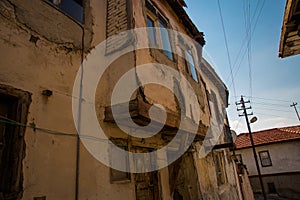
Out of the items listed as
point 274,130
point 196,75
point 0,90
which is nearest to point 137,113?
point 0,90

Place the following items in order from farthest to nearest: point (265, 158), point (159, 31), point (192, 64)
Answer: point (265, 158)
point (192, 64)
point (159, 31)

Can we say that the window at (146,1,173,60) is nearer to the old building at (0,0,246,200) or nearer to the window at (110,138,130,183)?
the old building at (0,0,246,200)

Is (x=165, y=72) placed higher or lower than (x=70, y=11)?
lower

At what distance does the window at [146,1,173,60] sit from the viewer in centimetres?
570

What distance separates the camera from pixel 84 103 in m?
3.59

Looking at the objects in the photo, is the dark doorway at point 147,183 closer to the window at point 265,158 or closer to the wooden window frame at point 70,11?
the wooden window frame at point 70,11

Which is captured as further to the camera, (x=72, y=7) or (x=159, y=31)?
(x=159, y=31)

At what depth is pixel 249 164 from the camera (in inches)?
945

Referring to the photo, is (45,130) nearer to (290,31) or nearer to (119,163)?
(119,163)

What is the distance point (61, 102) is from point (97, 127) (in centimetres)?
80

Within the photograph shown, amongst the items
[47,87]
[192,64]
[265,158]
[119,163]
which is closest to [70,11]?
[47,87]

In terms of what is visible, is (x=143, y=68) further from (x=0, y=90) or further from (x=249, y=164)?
(x=249, y=164)

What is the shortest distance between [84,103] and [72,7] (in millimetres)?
1998

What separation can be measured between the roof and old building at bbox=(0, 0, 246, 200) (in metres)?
2.42
